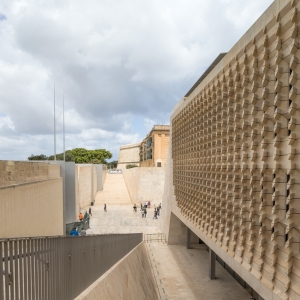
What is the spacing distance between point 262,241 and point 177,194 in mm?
10447

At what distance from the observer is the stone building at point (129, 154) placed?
72.0 metres

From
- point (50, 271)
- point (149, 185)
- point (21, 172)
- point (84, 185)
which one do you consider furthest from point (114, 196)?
point (50, 271)

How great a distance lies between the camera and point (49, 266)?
15.0 ft

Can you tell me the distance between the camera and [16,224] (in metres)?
8.76

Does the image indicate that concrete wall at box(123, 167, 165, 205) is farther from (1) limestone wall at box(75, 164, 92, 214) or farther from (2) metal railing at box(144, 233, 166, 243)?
(2) metal railing at box(144, 233, 166, 243)

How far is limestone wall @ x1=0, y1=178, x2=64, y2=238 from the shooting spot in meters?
8.11

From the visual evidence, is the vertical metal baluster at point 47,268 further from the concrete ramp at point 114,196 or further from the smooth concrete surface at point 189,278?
the concrete ramp at point 114,196

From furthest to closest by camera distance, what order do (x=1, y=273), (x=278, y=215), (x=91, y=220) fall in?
(x=91, y=220) < (x=278, y=215) < (x=1, y=273)

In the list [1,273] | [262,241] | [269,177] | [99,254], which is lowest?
[99,254]

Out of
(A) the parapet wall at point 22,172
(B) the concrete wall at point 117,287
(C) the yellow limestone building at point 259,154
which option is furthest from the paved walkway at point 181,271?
(A) the parapet wall at point 22,172

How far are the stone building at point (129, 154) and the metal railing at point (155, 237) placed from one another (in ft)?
156

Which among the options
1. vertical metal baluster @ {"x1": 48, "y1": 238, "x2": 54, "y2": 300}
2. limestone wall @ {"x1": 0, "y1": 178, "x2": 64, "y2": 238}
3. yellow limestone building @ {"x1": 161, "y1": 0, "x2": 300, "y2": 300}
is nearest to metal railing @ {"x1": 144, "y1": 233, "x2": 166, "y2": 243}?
limestone wall @ {"x1": 0, "y1": 178, "x2": 64, "y2": 238}

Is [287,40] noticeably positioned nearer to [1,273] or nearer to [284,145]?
[284,145]

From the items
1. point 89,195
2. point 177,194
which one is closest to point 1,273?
point 177,194
